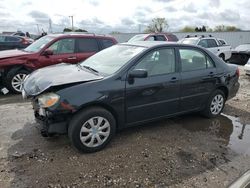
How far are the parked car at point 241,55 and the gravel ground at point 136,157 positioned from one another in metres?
10.0

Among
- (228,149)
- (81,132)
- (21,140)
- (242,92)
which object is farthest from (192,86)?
(242,92)

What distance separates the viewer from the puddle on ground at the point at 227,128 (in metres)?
4.41

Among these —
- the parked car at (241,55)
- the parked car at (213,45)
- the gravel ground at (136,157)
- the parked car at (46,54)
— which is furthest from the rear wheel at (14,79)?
the parked car at (241,55)

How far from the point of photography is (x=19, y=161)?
3648 mm

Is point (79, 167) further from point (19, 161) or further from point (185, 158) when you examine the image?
point (185, 158)

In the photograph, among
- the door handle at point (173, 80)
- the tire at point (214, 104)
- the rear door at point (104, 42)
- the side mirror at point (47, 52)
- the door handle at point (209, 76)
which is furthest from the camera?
the rear door at point (104, 42)

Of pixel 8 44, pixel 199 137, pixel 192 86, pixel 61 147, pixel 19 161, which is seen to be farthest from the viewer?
pixel 8 44

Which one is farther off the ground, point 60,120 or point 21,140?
point 60,120

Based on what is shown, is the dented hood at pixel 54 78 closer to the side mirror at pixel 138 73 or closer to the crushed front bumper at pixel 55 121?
the crushed front bumper at pixel 55 121

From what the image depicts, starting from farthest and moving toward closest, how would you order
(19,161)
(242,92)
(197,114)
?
(242,92)
(197,114)
(19,161)

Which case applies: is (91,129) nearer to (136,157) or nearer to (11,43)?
(136,157)

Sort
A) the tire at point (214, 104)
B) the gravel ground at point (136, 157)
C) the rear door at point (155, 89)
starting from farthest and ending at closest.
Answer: the tire at point (214, 104)
the rear door at point (155, 89)
the gravel ground at point (136, 157)

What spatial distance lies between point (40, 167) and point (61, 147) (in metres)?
0.59

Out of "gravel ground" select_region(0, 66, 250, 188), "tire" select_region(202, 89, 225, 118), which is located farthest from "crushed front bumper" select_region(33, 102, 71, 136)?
"tire" select_region(202, 89, 225, 118)
